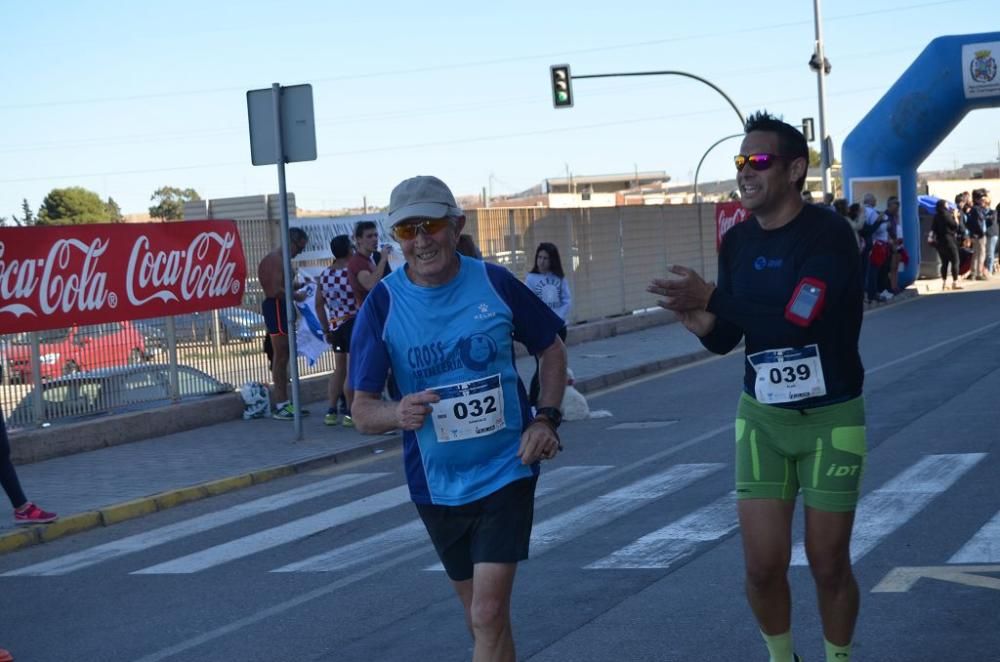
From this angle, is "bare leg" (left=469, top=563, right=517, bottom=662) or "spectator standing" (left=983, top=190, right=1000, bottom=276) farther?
"spectator standing" (left=983, top=190, right=1000, bottom=276)

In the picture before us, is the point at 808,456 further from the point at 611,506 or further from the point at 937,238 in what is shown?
A: the point at 937,238

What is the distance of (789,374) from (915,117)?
87.8ft

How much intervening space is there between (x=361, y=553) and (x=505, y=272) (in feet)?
12.9

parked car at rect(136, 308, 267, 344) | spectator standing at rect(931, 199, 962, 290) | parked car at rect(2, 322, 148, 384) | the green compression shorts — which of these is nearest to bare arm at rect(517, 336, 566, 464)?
the green compression shorts

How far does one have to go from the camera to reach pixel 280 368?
14945 mm

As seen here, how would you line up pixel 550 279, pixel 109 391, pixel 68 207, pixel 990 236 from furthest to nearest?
pixel 68 207
pixel 990 236
pixel 550 279
pixel 109 391

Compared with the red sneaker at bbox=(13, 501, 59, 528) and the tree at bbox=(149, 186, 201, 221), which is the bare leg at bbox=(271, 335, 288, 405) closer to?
the red sneaker at bbox=(13, 501, 59, 528)

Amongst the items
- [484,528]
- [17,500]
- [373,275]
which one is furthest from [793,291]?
[373,275]

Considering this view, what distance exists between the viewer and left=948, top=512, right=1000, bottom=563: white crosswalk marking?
6895 millimetres

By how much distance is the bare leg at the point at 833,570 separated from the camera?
15.1ft

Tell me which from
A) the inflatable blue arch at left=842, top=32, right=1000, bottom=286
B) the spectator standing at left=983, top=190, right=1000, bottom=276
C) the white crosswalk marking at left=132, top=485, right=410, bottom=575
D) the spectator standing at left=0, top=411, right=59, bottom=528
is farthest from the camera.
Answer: the spectator standing at left=983, top=190, right=1000, bottom=276

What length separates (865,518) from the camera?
799cm

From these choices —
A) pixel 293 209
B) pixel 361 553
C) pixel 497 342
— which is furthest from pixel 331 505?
pixel 293 209

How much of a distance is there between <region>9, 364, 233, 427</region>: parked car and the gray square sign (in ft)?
8.87
